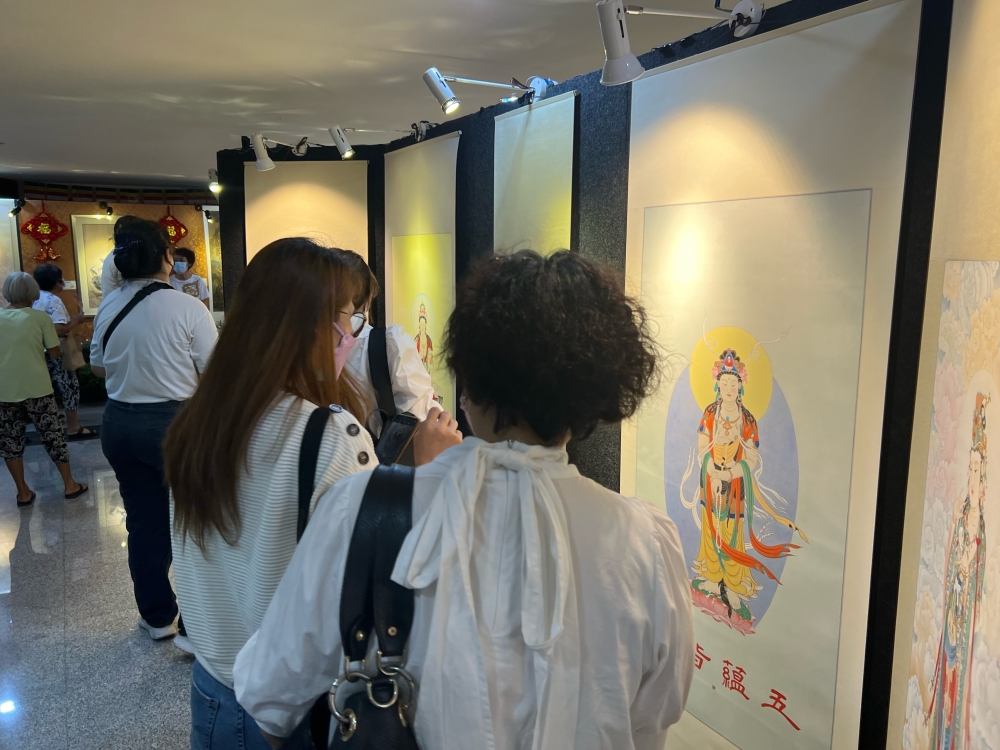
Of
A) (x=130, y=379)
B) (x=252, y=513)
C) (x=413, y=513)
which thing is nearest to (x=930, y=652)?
(x=413, y=513)

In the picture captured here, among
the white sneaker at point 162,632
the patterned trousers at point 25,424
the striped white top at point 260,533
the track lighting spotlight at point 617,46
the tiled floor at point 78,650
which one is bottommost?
the tiled floor at point 78,650

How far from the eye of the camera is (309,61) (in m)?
3.75

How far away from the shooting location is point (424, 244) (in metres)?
3.92

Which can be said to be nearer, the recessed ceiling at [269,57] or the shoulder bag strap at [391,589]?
the shoulder bag strap at [391,589]

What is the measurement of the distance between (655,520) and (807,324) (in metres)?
1.11

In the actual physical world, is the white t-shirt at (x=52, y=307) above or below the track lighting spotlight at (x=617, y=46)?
below

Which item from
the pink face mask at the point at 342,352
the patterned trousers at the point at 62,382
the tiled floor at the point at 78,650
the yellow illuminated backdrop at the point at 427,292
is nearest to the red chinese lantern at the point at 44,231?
the patterned trousers at the point at 62,382

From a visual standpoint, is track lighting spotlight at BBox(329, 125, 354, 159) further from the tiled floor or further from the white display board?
the tiled floor

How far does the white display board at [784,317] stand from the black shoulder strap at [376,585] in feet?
4.30

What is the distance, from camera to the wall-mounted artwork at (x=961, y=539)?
37.4 inches

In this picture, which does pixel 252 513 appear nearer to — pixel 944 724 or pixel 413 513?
pixel 413 513

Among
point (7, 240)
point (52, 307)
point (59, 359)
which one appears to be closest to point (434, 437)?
point (59, 359)

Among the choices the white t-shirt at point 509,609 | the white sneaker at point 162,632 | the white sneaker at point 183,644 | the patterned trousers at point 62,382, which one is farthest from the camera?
the patterned trousers at point 62,382

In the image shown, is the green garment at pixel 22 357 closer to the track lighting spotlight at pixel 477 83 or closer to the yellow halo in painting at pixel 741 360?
the track lighting spotlight at pixel 477 83
